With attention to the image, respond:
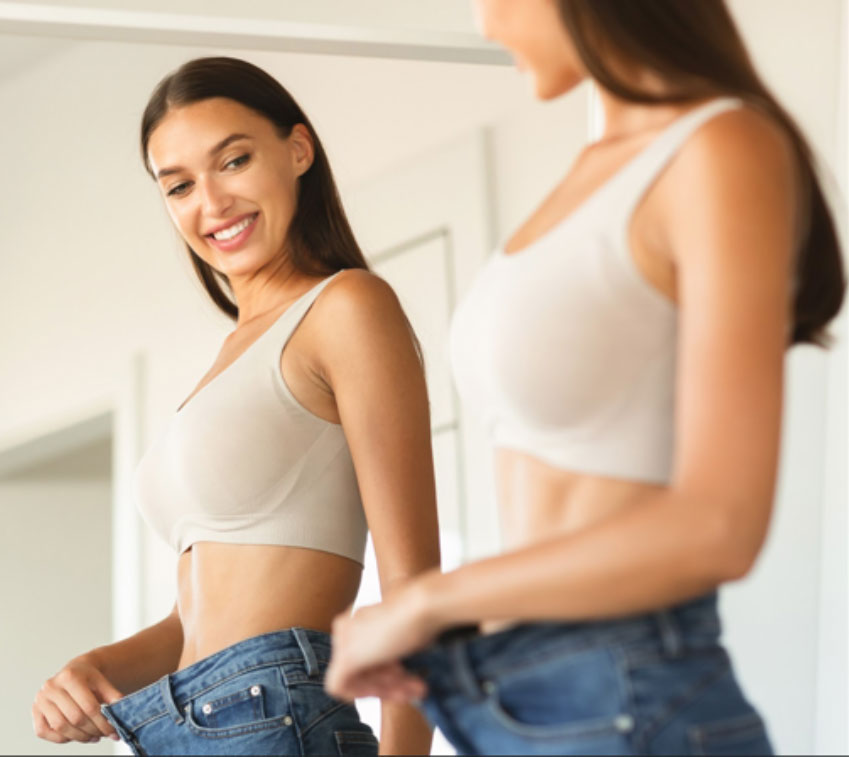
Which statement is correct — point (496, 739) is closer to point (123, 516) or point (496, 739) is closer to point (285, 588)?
point (285, 588)

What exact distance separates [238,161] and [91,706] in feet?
1.84

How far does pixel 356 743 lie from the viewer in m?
1.27

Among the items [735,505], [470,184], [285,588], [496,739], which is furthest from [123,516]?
[735,505]

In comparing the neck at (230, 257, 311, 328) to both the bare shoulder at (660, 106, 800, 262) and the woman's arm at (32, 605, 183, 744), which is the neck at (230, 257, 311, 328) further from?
the bare shoulder at (660, 106, 800, 262)

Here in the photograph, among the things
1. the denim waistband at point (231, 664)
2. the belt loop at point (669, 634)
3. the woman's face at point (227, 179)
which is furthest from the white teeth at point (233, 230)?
the belt loop at point (669, 634)

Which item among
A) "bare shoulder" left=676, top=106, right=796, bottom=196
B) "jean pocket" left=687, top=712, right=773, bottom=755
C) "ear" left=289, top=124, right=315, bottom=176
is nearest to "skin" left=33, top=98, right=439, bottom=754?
"ear" left=289, top=124, right=315, bottom=176

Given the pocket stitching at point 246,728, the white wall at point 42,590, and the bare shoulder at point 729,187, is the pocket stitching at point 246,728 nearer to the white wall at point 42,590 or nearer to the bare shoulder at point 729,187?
the bare shoulder at point 729,187

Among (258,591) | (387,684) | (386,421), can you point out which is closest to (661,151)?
(387,684)

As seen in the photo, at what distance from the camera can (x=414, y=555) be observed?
4.15ft

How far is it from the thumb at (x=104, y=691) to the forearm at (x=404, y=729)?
309mm

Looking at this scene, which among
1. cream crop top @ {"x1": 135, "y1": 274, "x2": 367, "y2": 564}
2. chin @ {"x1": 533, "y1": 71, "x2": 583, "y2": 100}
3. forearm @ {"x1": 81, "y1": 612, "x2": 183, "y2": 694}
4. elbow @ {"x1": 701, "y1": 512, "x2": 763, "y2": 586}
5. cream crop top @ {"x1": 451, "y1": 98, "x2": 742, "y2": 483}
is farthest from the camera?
forearm @ {"x1": 81, "y1": 612, "x2": 183, "y2": 694}

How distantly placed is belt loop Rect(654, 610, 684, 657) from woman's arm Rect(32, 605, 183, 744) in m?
0.70

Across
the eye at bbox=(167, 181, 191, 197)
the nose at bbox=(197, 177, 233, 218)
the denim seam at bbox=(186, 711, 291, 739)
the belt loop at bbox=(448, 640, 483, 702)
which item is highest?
the eye at bbox=(167, 181, 191, 197)

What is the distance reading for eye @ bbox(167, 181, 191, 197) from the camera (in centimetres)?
148
